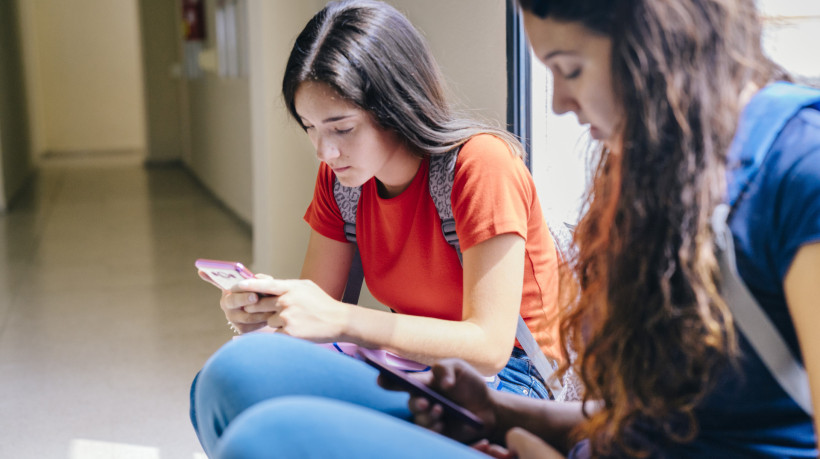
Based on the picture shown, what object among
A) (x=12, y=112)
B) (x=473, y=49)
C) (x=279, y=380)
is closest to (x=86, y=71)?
(x=12, y=112)

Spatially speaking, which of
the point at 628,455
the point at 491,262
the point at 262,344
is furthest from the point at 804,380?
the point at 262,344

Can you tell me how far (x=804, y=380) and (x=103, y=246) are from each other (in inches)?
193

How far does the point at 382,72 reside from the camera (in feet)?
4.75

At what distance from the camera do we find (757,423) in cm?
85

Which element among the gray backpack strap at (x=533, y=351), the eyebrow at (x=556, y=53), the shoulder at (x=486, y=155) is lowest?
the gray backpack strap at (x=533, y=351)

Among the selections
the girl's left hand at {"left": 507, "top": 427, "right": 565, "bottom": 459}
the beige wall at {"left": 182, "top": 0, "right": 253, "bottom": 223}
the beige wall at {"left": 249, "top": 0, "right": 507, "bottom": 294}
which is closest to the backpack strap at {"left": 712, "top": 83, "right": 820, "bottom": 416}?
the girl's left hand at {"left": 507, "top": 427, "right": 565, "bottom": 459}

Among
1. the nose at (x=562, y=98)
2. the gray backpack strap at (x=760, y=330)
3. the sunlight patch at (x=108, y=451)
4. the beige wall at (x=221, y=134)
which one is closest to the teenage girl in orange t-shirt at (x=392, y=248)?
the nose at (x=562, y=98)

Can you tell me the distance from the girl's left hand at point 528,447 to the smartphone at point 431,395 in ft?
0.29

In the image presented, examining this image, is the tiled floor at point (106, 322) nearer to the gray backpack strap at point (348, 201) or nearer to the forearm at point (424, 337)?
the gray backpack strap at point (348, 201)

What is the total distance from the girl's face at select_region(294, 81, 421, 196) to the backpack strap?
78cm

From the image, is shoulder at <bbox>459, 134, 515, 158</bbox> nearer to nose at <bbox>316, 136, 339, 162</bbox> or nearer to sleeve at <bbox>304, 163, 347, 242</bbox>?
nose at <bbox>316, 136, 339, 162</bbox>

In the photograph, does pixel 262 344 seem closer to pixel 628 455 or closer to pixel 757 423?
pixel 628 455

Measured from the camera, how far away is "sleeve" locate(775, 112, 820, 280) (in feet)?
2.51

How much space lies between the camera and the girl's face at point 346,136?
1450mm
